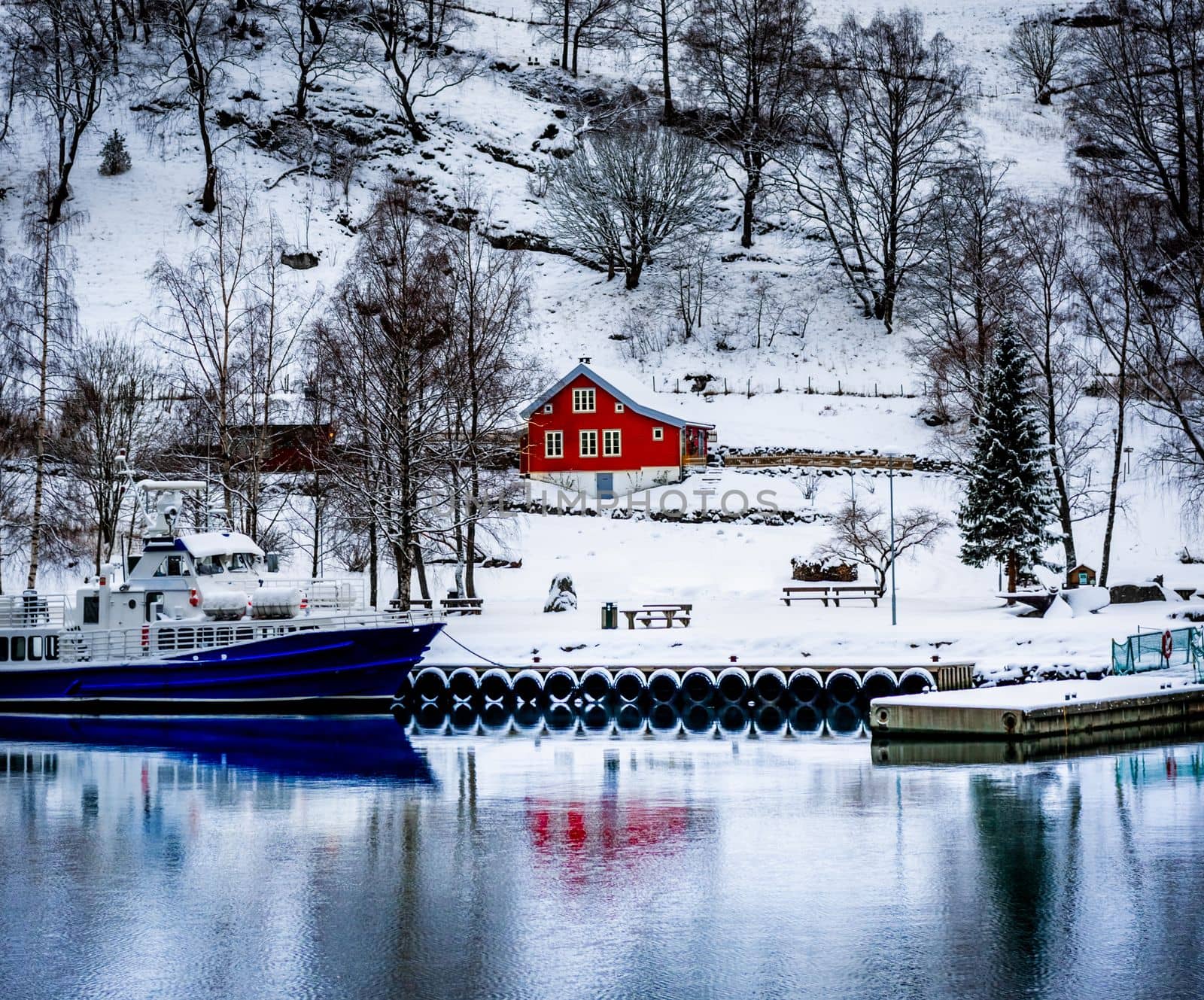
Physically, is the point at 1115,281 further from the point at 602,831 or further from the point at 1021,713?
the point at 602,831

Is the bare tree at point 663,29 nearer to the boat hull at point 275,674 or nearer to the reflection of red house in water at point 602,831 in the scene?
the boat hull at point 275,674

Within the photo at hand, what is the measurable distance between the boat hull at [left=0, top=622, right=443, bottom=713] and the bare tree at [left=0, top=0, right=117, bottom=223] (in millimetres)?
50078

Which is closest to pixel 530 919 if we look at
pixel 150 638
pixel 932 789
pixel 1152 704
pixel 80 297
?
pixel 932 789

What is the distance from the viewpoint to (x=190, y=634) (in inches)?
1337

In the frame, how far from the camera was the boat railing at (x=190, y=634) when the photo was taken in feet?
108

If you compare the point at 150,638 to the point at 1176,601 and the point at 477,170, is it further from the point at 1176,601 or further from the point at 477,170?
the point at 477,170

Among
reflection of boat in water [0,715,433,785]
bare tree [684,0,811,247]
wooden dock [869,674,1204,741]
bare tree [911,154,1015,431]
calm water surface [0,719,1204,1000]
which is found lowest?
calm water surface [0,719,1204,1000]

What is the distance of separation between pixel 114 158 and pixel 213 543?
56.3 metres

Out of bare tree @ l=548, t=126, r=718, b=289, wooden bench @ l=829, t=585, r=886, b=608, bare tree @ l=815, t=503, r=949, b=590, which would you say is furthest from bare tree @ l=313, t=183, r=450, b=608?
bare tree @ l=548, t=126, r=718, b=289

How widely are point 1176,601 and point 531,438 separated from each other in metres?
30.0

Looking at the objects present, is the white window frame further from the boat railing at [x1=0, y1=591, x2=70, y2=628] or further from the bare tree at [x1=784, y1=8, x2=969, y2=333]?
the boat railing at [x1=0, y1=591, x2=70, y2=628]

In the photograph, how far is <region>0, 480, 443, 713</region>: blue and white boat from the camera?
32.7 metres

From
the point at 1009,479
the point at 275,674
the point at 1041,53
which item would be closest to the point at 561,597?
the point at 275,674

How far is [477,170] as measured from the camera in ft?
291
